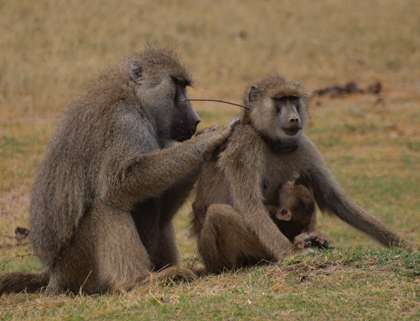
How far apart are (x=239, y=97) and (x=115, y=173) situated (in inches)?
547

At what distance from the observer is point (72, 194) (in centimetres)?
718

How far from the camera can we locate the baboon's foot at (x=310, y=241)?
722 centimetres

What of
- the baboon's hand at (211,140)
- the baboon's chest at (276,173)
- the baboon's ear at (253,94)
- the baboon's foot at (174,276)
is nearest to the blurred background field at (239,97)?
the baboon's foot at (174,276)

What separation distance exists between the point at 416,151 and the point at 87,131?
10.4 metres

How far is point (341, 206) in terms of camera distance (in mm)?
7832

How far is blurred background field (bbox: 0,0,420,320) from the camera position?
6207 mm

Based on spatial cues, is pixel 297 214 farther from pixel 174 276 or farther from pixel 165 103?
pixel 165 103

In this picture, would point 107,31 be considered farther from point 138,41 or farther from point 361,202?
point 361,202

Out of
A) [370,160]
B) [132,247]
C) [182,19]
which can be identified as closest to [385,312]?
[132,247]

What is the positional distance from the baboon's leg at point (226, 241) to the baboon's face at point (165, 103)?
2.22 ft

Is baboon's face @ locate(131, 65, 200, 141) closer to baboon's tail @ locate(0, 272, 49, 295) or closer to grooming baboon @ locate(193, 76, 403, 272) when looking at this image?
grooming baboon @ locate(193, 76, 403, 272)

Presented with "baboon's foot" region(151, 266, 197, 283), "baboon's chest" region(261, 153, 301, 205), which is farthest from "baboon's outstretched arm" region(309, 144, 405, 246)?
"baboon's foot" region(151, 266, 197, 283)

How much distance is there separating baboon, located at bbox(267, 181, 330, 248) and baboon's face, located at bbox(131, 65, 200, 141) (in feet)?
2.93

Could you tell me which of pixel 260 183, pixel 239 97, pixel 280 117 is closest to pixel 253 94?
pixel 280 117
